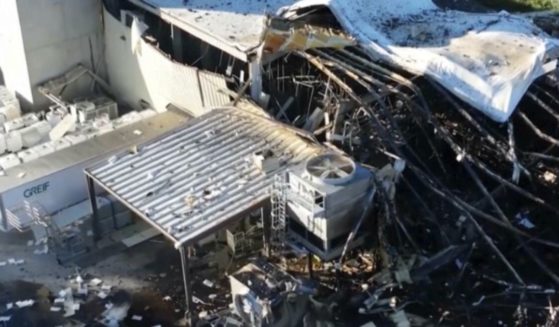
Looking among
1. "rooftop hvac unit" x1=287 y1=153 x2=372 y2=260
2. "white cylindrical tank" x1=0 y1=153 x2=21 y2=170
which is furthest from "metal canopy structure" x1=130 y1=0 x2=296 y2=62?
"white cylindrical tank" x1=0 y1=153 x2=21 y2=170

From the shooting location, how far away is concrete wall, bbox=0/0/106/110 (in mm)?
31906

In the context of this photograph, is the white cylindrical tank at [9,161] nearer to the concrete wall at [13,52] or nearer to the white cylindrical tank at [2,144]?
the white cylindrical tank at [2,144]

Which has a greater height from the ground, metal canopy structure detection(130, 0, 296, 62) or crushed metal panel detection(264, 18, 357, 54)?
crushed metal panel detection(264, 18, 357, 54)

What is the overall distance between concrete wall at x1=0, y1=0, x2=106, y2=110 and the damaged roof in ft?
26.8

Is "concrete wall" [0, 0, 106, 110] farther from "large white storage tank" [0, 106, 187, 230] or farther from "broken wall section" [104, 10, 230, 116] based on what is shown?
"large white storage tank" [0, 106, 187, 230]

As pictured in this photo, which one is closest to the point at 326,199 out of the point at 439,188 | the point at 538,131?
the point at 439,188

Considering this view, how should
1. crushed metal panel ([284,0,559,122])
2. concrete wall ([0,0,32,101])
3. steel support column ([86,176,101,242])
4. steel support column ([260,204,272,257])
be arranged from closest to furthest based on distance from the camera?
steel support column ([260,204,272,257]) < steel support column ([86,176,101,242]) < crushed metal panel ([284,0,559,122]) < concrete wall ([0,0,32,101])

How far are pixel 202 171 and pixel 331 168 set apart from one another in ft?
12.0

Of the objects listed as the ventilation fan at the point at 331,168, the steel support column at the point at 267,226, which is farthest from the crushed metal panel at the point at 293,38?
the steel support column at the point at 267,226

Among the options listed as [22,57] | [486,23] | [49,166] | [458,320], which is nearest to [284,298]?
[458,320]

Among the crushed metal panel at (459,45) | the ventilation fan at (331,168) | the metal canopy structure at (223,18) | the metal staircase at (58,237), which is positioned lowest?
the metal staircase at (58,237)

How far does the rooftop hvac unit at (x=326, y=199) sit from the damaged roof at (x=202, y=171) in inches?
37.0

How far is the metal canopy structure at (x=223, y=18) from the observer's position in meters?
28.0

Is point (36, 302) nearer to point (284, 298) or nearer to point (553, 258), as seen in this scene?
point (284, 298)
